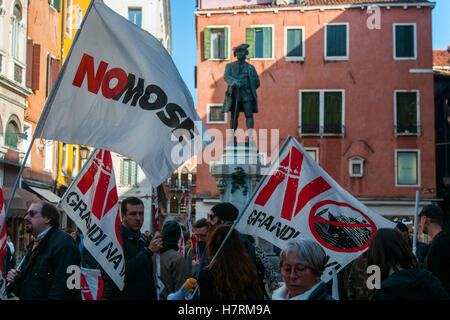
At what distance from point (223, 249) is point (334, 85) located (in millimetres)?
26892

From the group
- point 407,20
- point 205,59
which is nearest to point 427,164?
point 407,20

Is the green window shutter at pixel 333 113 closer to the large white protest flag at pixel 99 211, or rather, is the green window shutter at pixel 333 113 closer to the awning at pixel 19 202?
the awning at pixel 19 202

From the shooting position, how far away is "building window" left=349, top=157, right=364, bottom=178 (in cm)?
2895

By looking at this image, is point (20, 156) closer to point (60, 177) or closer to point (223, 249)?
point (60, 177)

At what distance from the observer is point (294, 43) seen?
98.8 feet

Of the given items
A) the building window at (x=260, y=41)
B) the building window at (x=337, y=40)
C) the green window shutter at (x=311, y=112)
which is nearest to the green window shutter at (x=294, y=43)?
the building window at (x=260, y=41)

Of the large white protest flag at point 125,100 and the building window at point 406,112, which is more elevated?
the building window at point 406,112

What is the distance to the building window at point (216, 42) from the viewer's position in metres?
30.1

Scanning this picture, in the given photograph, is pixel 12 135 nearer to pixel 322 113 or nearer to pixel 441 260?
pixel 322 113

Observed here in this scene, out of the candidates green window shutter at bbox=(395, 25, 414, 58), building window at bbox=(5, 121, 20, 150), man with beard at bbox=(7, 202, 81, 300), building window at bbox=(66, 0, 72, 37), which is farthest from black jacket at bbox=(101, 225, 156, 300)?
green window shutter at bbox=(395, 25, 414, 58)

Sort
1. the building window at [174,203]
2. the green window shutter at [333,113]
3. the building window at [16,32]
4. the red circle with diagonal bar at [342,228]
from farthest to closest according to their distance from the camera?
the building window at [174,203] < the green window shutter at [333,113] < the building window at [16,32] < the red circle with diagonal bar at [342,228]

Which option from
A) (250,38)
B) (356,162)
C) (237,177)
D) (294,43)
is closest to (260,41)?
(250,38)

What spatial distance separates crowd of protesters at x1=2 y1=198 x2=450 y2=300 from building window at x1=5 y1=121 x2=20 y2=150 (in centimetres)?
1611

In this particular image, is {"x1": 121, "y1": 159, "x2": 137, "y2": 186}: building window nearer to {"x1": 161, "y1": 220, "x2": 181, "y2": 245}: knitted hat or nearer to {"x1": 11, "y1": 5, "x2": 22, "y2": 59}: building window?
{"x1": 11, "y1": 5, "x2": 22, "y2": 59}: building window
